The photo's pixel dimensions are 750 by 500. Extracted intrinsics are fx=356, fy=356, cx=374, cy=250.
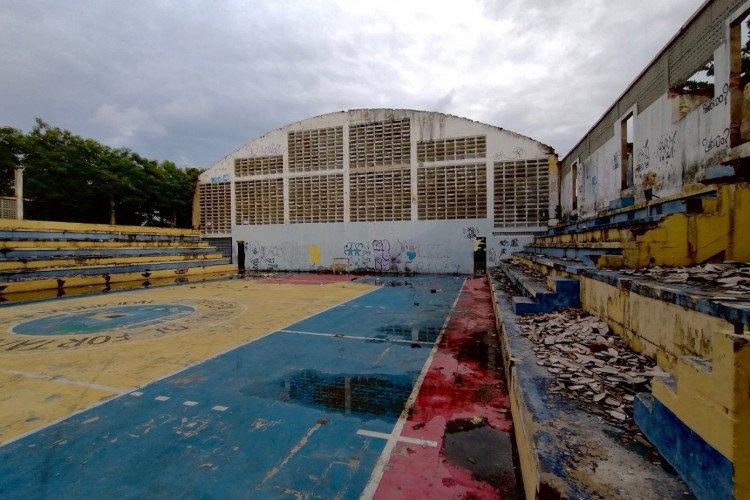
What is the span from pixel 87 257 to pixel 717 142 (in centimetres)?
1815

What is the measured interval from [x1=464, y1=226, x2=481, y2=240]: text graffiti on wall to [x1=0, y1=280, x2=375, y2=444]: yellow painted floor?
969cm

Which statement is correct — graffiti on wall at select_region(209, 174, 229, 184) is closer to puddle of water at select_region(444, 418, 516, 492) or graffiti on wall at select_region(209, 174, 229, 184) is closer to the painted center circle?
the painted center circle

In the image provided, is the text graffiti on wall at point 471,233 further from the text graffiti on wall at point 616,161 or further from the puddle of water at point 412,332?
the puddle of water at point 412,332

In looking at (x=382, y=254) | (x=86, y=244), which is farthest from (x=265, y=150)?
(x=86, y=244)

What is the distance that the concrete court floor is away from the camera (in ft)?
8.65

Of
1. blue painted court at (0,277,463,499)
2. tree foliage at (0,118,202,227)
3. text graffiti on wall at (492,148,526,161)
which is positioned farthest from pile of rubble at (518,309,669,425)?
tree foliage at (0,118,202,227)

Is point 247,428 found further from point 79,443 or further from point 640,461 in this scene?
point 640,461

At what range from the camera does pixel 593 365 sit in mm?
3211

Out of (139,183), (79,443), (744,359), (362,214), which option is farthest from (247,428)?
(139,183)

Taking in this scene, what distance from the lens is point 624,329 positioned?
3549 millimetres

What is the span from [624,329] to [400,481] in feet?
8.68

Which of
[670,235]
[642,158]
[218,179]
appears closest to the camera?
[670,235]

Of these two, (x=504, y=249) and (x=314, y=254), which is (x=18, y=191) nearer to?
(x=314, y=254)

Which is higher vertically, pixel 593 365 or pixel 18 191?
pixel 18 191
